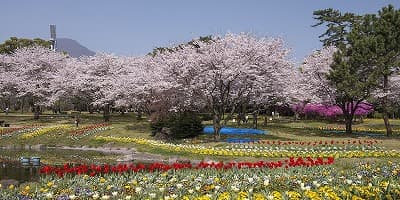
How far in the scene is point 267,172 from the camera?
13.3m

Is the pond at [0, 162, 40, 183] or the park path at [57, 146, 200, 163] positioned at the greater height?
the park path at [57, 146, 200, 163]

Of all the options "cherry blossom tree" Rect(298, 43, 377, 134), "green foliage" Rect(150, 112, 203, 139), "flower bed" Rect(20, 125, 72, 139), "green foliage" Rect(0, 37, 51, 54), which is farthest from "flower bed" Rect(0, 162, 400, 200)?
"green foliage" Rect(0, 37, 51, 54)

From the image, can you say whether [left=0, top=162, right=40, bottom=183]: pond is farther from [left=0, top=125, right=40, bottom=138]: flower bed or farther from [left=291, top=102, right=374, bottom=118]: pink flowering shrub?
[left=291, top=102, right=374, bottom=118]: pink flowering shrub

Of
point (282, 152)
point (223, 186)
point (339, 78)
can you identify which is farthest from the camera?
point (339, 78)

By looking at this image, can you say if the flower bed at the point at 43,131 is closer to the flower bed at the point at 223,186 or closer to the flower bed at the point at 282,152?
the flower bed at the point at 282,152

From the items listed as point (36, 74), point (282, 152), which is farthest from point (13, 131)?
point (282, 152)

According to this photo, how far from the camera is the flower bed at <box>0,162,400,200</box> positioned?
30.0ft

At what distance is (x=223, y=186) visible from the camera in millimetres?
10680

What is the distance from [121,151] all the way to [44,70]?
30550 millimetres

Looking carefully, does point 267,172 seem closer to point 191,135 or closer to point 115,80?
point 191,135

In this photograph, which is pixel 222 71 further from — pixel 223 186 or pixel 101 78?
pixel 101 78

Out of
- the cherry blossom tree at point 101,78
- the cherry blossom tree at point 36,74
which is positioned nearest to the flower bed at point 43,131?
the cherry blossom tree at point 101,78

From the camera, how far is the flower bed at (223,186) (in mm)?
9133

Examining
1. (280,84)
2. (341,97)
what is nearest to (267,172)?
(280,84)
